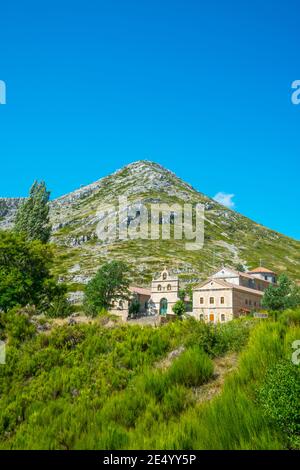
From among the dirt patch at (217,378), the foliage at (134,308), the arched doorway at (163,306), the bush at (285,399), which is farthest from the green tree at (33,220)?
the bush at (285,399)

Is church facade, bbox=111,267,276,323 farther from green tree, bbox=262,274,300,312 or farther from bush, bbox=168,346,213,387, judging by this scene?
bush, bbox=168,346,213,387

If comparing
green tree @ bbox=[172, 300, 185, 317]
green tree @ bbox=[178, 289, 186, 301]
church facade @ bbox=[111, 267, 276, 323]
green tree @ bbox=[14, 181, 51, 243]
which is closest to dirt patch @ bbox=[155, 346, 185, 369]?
green tree @ bbox=[14, 181, 51, 243]

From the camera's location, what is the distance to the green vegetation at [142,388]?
309 inches

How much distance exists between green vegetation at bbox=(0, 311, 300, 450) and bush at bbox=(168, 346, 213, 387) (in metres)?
0.03

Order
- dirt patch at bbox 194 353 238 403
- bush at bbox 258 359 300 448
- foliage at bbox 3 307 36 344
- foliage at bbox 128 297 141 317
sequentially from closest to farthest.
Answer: bush at bbox 258 359 300 448 < dirt patch at bbox 194 353 238 403 < foliage at bbox 3 307 36 344 < foliage at bbox 128 297 141 317

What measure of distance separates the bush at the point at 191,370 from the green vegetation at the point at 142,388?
29 mm

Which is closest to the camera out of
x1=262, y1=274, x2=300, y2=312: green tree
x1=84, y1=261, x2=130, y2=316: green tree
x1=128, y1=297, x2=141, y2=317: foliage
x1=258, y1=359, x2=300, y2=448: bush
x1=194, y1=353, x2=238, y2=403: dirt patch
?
x1=258, y1=359, x2=300, y2=448: bush

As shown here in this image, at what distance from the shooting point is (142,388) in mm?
10844

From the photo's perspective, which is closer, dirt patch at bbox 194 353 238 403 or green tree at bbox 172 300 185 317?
dirt patch at bbox 194 353 238 403

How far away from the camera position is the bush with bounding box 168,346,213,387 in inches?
440

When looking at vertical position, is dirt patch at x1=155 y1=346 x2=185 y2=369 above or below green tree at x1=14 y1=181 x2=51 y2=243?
below

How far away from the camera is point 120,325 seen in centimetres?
1684

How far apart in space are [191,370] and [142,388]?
148 centimetres
